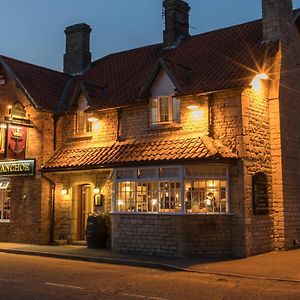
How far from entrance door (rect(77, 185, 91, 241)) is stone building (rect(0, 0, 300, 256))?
43mm

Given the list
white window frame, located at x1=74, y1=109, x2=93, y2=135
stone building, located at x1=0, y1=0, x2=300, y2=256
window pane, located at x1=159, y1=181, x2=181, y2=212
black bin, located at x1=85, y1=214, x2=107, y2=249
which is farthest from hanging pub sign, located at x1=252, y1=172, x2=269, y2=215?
white window frame, located at x1=74, y1=109, x2=93, y2=135

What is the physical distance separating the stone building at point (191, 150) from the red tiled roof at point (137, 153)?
0.06 meters

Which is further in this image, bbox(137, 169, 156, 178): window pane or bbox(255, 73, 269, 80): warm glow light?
bbox(137, 169, 156, 178): window pane

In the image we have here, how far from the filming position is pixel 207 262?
47.8ft

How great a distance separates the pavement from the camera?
12.5 meters

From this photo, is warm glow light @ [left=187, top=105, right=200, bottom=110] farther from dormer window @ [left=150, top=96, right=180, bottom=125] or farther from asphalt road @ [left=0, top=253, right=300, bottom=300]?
asphalt road @ [left=0, top=253, right=300, bottom=300]

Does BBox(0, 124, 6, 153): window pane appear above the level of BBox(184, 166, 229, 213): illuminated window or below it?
above

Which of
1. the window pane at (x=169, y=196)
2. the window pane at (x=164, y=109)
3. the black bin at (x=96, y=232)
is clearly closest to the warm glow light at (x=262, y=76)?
the window pane at (x=164, y=109)

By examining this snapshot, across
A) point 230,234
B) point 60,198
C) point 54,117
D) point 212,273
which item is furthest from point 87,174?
point 212,273

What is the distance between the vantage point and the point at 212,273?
41.8 feet

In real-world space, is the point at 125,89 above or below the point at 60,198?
above

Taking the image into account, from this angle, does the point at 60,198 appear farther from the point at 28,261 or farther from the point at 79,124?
the point at 28,261

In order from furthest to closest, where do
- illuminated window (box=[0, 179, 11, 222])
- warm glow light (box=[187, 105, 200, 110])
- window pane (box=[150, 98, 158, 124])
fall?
1. illuminated window (box=[0, 179, 11, 222])
2. window pane (box=[150, 98, 158, 124])
3. warm glow light (box=[187, 105, 200, 110])

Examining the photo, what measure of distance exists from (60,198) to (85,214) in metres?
1.28
